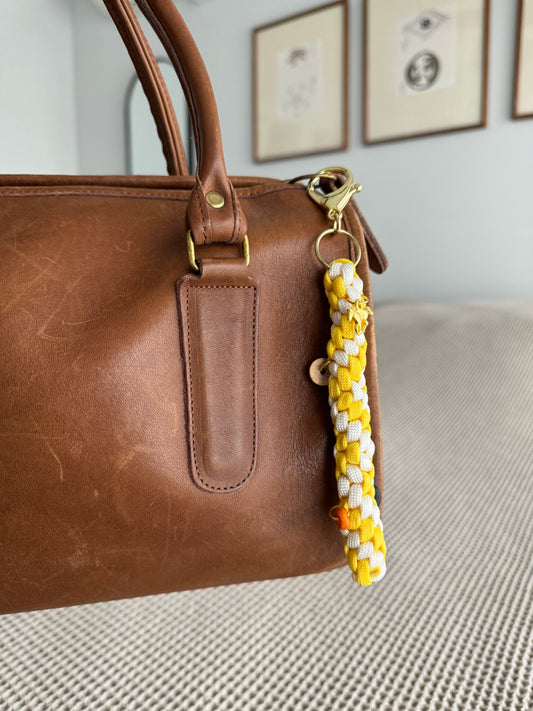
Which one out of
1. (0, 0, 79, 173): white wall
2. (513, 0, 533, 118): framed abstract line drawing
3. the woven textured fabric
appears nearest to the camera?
the woven textured fabric

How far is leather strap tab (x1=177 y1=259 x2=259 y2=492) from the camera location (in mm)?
357

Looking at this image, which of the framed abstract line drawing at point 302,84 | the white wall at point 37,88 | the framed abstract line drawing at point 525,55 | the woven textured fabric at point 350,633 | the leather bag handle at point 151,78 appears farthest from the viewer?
the white wall at point 37,88

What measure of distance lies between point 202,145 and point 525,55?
49.2 inches

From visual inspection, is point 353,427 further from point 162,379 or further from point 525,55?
point 525,55

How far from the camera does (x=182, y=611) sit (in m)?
0.42

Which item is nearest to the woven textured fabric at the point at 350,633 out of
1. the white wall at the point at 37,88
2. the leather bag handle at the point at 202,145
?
the leather bag handle at the point at 202,145

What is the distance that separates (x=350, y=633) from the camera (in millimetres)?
387

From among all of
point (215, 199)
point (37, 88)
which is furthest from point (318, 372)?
point (37, 88)

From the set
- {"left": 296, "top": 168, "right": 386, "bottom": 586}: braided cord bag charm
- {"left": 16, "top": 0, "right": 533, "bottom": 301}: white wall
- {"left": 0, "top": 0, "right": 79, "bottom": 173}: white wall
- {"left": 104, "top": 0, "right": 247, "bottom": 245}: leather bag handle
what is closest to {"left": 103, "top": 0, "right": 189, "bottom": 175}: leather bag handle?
{"left": 104, "top": 0, "right": 247, "bottom": 245}: leather bag handle

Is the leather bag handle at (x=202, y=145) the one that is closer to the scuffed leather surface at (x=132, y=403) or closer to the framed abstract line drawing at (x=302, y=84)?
the scuffed leather surface at (x=132, y=403)

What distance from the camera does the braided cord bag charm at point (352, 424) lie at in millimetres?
362

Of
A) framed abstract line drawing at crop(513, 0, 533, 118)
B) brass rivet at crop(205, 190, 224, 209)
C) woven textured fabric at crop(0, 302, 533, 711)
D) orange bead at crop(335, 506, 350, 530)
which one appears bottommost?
woven textured fabric at crop(0, 302, 533, 711)

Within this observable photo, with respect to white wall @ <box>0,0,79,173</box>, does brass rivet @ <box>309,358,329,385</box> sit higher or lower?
lower

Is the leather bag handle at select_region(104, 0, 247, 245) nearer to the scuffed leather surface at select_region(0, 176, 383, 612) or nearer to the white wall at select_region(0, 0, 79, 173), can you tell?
the scuffed leather surface at select_region(0, 176, 383, 612)
